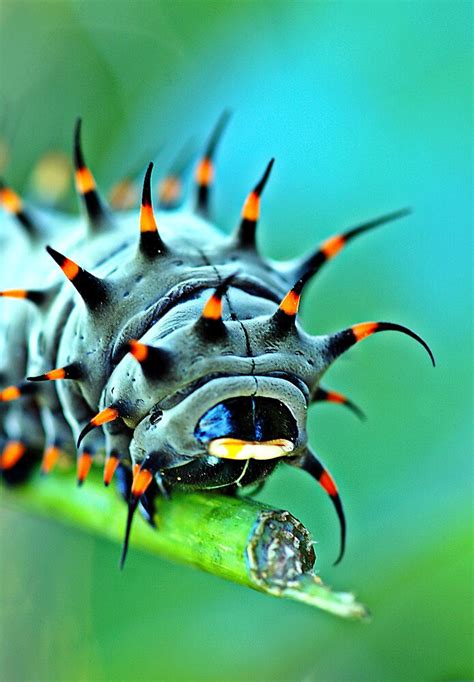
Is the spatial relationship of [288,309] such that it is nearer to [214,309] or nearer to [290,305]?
[290,305]

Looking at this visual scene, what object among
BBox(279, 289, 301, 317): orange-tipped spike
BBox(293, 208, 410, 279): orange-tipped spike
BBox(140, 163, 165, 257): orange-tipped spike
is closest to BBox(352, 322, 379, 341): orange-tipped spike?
BBox(279, 289, 301, 317): orange-tipped spike

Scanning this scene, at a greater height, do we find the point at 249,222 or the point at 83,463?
the point at 249,222

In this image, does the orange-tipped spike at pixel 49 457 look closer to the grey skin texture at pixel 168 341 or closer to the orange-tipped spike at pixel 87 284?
the grey skin texture at pixel 168 341

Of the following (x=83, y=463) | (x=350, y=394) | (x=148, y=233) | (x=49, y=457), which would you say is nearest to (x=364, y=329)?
(x=148, y=233)

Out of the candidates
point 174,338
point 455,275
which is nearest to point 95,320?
point 174,338

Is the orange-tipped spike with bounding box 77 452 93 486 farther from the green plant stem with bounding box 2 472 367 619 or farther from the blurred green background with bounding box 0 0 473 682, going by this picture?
the blurred green background with bounding box 0 0 473 682

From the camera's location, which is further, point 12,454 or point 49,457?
point 12,454

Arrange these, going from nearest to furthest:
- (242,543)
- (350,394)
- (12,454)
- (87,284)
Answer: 1. (242,543)
2. (87,284)
3. (12,454)
4. (350,394)

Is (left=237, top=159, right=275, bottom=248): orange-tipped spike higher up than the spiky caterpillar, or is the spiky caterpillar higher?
(left=237, top=159, right=275, bottom=248): orange-tipped spike
